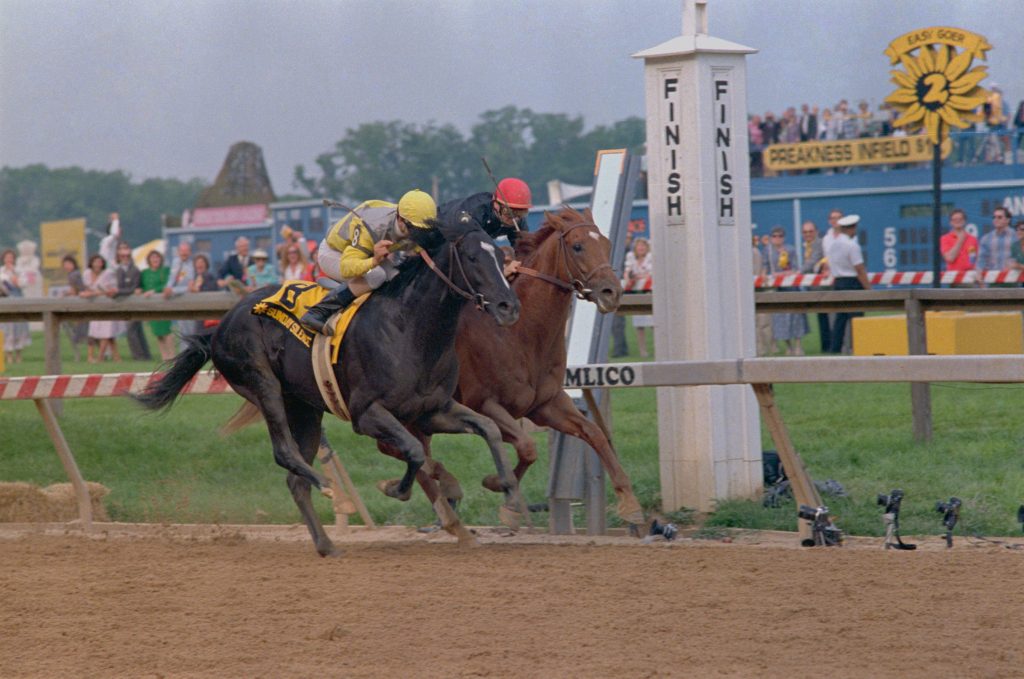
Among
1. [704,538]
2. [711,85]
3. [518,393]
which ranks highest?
[711,85]

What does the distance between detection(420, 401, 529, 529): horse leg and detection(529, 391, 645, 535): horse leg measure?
606mm

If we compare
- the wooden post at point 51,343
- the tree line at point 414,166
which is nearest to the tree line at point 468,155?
the tree line at point 414,166

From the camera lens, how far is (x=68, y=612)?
598cm

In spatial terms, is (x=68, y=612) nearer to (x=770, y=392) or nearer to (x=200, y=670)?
(x=200, y=670)

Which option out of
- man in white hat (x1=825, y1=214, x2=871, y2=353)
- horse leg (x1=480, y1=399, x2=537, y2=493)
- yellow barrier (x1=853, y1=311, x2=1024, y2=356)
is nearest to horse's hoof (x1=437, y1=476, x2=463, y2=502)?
horse leg (x1=480, y1=399, x2=537, y2=493)

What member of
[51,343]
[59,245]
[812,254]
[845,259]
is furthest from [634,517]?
[59,245]

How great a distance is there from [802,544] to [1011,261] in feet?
31.4

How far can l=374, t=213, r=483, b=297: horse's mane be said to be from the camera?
23.9 ft

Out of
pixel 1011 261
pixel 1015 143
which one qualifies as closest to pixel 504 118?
→ pixel 1015 143

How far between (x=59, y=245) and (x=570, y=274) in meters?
40.3

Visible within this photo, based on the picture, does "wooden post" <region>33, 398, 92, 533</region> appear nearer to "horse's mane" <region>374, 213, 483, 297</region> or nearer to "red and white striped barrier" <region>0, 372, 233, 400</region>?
"red and white striped barrier" <region>0, 372, 233, 400</region>

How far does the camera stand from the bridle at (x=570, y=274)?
7.80 meters

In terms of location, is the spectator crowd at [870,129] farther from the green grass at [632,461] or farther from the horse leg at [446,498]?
the horse leg at [446,498]

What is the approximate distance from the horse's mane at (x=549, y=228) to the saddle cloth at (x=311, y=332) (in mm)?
1079
